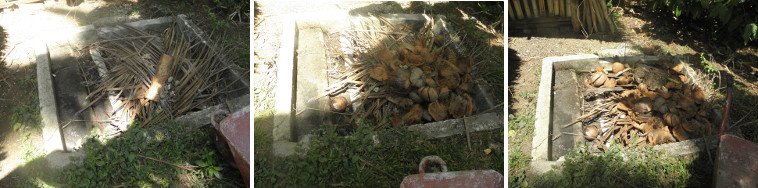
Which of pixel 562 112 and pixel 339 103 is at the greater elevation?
pixel 339 103

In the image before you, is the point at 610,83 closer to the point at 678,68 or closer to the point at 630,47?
the point at 630,47

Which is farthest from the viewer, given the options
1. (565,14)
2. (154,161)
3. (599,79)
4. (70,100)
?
(70,100)

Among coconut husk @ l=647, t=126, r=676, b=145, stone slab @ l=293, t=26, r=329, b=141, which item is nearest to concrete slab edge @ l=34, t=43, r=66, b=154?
stone slab @ l=293, t=26, r=329, b=141

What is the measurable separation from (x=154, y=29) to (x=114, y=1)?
542 mm

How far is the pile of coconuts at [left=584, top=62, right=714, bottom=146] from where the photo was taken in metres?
2.70

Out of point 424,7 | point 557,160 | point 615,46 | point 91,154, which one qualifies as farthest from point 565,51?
point 91,154

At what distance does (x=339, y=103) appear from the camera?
2141mm

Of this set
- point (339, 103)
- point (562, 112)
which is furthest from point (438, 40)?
point (562, 112)

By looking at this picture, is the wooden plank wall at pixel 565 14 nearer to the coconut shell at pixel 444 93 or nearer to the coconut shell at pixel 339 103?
the coconut shell at pixel 444 93

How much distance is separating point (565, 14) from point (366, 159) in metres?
1.57

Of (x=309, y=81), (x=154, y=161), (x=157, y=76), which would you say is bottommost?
(x=154, y=161)

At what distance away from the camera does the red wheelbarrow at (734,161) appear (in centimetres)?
270

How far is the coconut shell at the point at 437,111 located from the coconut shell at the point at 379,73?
0.24 m

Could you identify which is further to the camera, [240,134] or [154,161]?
[154,161]
